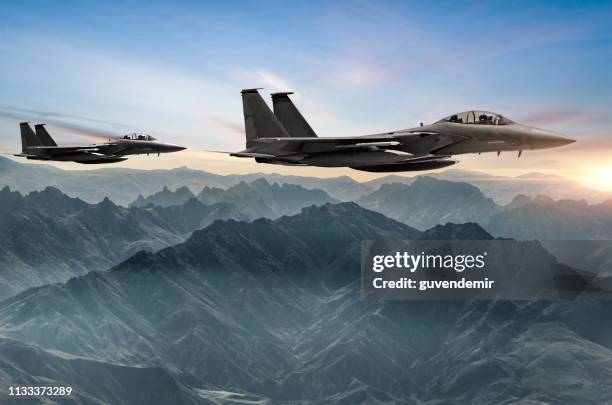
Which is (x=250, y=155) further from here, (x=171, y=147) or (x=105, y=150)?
(x=105, y=150)

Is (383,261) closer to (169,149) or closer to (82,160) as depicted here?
(169,149)

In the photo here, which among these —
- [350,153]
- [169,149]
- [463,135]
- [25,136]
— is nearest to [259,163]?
[350,153]

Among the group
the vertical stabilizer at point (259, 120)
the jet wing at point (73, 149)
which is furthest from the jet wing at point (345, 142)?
the jet wing at point (73, 149)

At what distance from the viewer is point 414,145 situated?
52438 mm

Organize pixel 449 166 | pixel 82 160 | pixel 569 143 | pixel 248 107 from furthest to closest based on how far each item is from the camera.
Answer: pixel 82 160 → pixel 248 107 → pixel 449 166 → pixel 569 143

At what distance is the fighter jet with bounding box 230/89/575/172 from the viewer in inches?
1969

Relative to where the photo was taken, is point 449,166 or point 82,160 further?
point 82,160

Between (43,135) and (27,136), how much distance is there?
4.95m

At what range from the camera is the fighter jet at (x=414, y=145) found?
5000cm

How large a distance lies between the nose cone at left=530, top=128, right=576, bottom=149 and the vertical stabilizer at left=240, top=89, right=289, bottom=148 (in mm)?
21374

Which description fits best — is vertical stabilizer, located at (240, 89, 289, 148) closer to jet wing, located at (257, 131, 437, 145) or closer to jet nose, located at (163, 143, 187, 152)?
jet wing, located at (257, 131, 437, 145)

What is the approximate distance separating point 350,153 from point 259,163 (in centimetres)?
776

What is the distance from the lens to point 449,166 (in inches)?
2087

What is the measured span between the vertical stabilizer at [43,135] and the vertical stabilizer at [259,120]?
52.0 m
